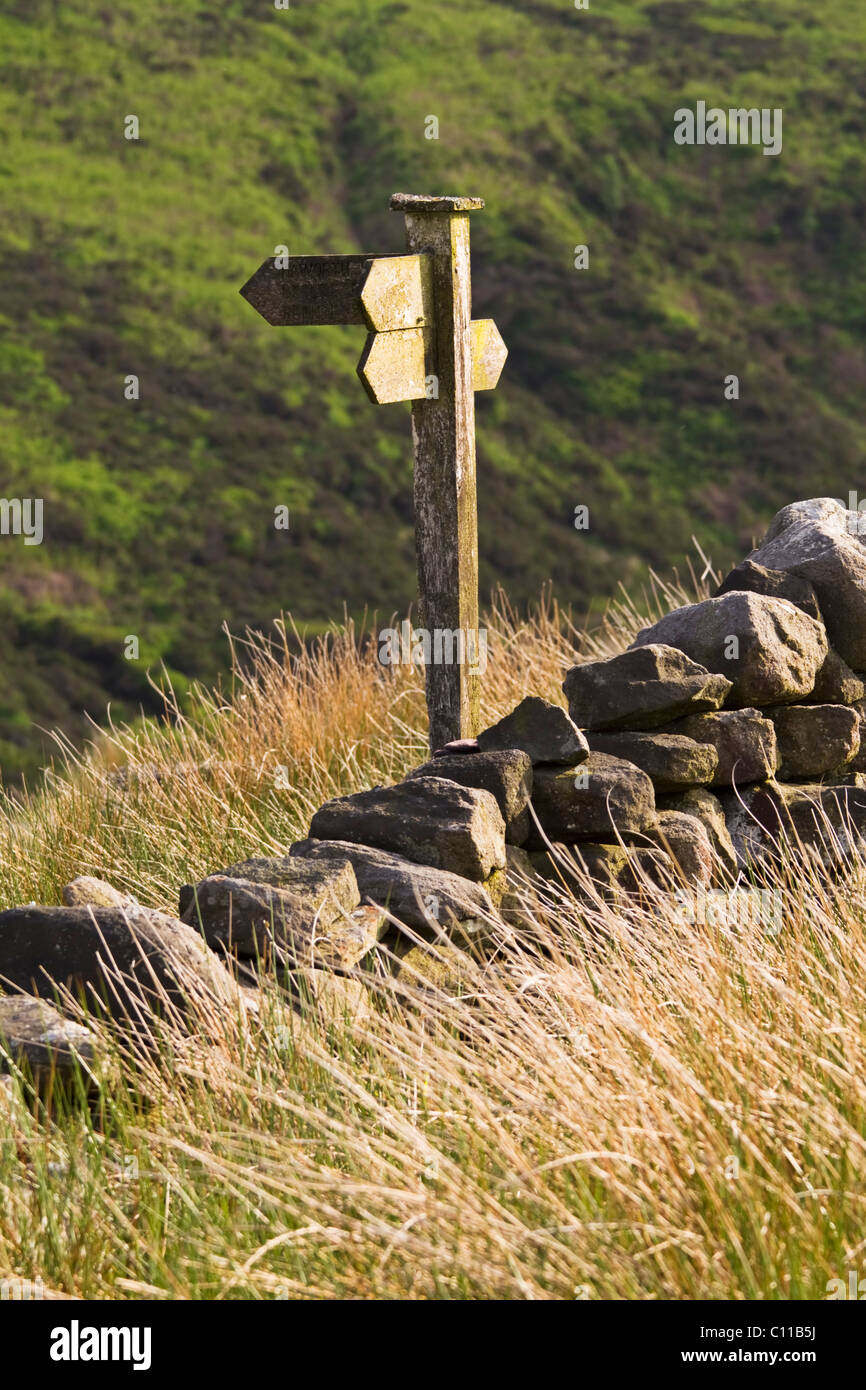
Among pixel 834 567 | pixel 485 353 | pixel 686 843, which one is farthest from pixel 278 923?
pixel 485 353

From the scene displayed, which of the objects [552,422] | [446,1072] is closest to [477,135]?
[552,422]

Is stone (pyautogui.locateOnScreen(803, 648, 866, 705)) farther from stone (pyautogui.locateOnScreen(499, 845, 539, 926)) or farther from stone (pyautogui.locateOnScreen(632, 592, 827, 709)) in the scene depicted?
stone (pyautogui.locateOnScreen(499, 845, 539, 926))

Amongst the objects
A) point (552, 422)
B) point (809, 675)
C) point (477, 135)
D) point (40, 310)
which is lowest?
point (809, 675)

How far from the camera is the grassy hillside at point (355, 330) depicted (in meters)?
28.2

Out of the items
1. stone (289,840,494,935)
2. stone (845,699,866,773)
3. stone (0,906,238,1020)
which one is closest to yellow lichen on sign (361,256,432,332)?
stone (289,840,494,935)

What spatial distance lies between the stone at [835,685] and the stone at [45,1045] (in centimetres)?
260

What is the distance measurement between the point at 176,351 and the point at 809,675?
2921 cm

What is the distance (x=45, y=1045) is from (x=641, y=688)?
197 centimetres

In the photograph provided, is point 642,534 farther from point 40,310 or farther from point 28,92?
point 28,92

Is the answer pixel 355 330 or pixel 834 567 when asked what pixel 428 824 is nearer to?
pixel 834 567

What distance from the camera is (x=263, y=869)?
3.28 m

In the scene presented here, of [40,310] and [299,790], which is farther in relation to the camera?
[40,310]

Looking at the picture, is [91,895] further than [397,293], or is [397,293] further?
[397,293]

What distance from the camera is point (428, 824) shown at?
11.6ft
